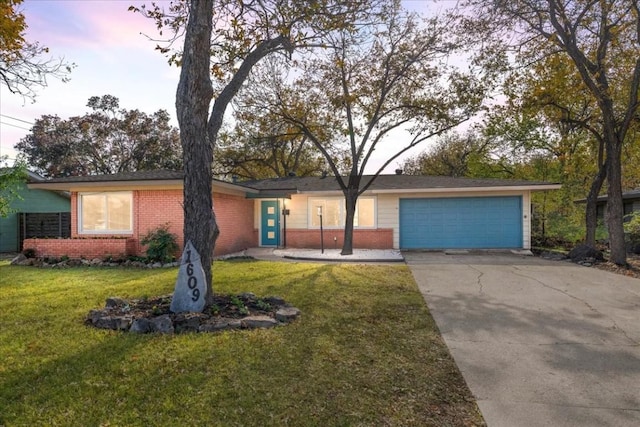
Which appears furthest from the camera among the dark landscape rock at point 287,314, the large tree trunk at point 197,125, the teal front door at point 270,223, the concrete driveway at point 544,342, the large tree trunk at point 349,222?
Result: the teal front door at point 270,223

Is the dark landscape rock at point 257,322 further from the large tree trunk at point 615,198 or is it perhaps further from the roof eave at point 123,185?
the large tree trunk at point 615,198

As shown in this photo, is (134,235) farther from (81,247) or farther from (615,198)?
(615,198)

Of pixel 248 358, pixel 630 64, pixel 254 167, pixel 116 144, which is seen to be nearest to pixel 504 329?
pixel 248 358

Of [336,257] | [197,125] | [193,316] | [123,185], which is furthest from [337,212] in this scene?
[193,316]

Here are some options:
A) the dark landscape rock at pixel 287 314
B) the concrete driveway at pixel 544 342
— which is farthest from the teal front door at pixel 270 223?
the dark landscape rock at pixel 287 314

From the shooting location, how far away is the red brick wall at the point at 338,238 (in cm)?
1436

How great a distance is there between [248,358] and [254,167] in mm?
25453

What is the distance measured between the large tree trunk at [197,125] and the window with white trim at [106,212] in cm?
760

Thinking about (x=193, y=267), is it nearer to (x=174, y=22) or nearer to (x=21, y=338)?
(x=21, y=338)

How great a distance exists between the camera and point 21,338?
13.9ft

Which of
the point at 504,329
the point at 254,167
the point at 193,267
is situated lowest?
the point at 504,329

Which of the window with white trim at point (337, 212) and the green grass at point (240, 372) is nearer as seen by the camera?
the green grass at point (240, 372)

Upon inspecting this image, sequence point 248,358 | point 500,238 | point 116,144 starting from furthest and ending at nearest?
point 116,144
point 500,238
point 248,358

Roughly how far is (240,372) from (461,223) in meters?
12.3
